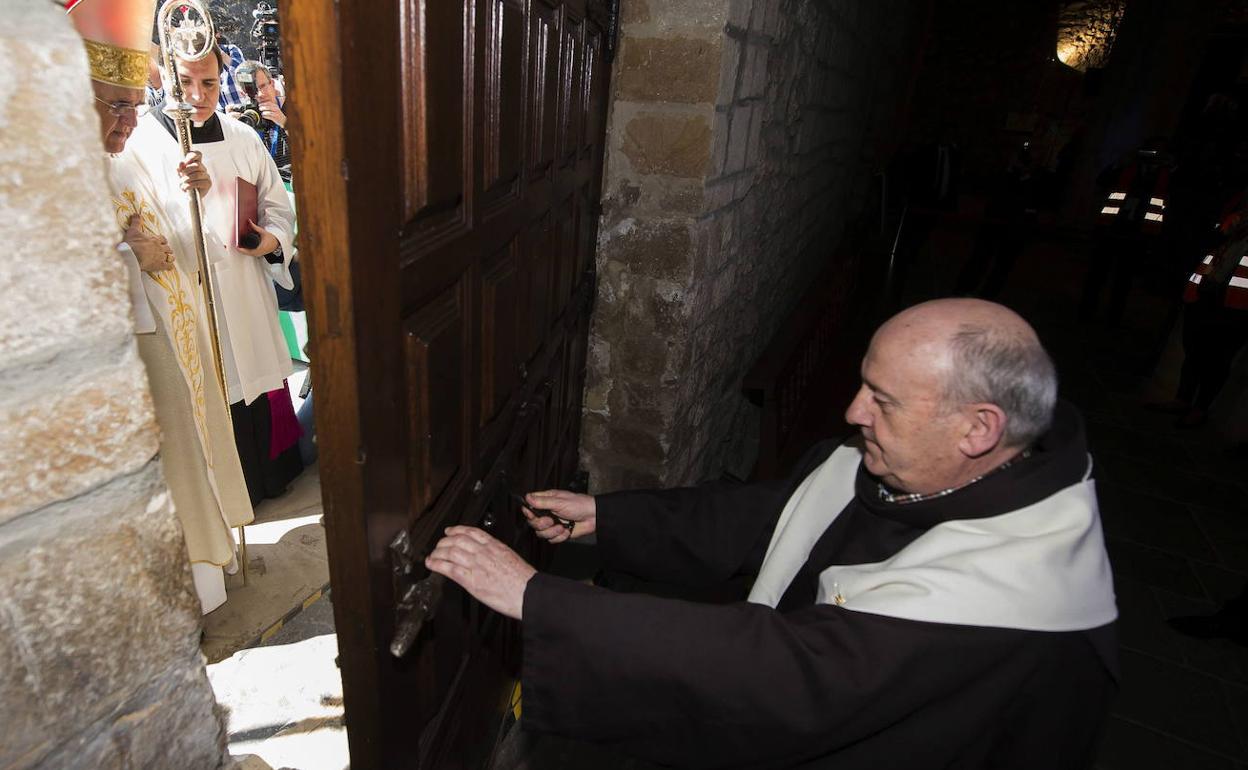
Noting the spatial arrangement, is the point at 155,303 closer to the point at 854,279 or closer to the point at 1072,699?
the point at 1072,699

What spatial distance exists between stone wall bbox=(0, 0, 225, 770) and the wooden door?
25cm

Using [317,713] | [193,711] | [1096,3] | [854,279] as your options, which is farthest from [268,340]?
[1096,3]

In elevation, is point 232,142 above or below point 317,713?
above

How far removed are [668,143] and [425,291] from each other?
1341 millimetres

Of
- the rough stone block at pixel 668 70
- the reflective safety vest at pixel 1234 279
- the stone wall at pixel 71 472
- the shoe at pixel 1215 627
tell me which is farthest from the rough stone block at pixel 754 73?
the reflective safety vest at pixel 1234 279

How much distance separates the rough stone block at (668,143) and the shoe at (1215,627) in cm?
338

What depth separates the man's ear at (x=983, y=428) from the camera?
1.45 meters

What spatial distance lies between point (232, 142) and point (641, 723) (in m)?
3.16

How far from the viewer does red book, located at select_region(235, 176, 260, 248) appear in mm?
3250

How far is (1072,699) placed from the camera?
4.64 feet

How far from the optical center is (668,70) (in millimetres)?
2113

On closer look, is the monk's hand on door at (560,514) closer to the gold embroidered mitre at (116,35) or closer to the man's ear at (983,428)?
the man's ear at (983,428)

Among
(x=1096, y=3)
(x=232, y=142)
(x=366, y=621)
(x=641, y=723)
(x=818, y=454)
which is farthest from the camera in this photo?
(x=1096, y=3)

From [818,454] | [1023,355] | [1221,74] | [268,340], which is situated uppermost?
[1221,74]
